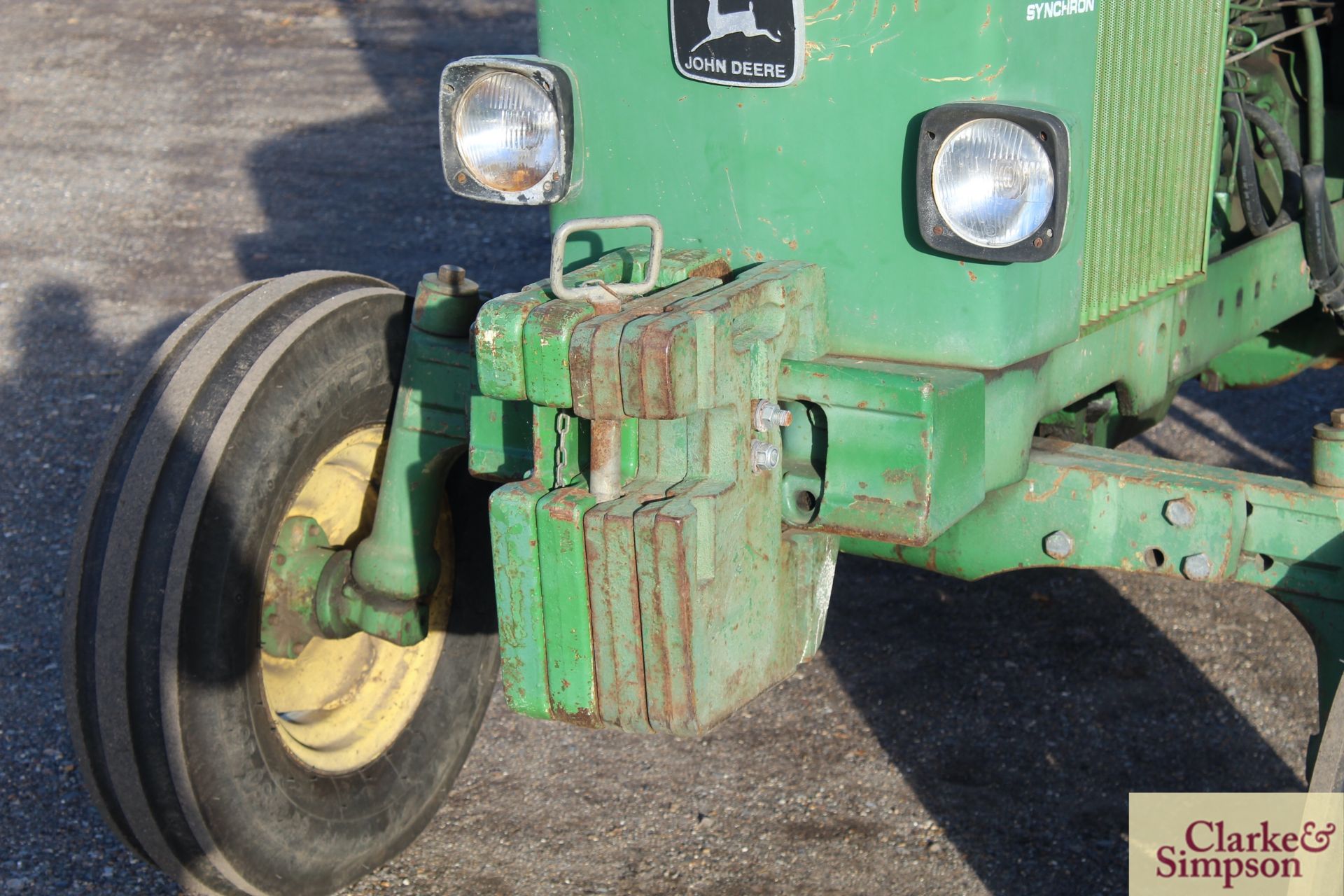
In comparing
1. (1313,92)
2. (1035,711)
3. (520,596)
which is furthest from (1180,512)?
(1313,92)

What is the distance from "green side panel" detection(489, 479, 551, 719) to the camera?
6.60 feet

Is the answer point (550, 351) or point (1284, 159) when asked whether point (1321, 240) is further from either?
point (550, 351)

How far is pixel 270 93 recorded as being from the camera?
8.43 m

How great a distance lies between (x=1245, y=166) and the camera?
299 cm

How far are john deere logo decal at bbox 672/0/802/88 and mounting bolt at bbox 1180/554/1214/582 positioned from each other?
0.91 meters

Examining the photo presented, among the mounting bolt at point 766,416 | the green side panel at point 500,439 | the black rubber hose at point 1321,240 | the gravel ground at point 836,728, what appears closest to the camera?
the mounting bolt at point 766,416

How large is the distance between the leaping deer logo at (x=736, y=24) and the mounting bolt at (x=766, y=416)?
0.49 metres

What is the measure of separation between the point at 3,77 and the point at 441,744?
7087 mm

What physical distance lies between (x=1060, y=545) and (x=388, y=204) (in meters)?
4.96

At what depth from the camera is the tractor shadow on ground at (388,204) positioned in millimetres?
6078

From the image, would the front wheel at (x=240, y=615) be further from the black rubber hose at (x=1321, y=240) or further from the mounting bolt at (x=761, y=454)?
the black rubber hose at (x=1321, y=240)

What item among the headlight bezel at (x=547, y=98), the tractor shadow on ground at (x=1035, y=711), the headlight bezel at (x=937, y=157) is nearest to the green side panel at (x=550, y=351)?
the headlight bezel at (x=547, y=98)

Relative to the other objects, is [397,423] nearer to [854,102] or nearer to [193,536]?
[193,536]

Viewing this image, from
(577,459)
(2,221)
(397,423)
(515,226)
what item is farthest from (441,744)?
(2,221)
